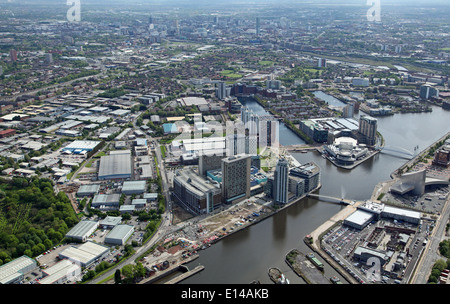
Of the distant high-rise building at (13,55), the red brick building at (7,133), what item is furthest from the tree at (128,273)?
the distant high-rise building at (13,55)

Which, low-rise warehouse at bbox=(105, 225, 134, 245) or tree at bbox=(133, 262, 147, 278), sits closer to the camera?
tree at bbox=(133, 262, 147, 278)

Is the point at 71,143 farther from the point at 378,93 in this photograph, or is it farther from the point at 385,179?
the point at 378,93

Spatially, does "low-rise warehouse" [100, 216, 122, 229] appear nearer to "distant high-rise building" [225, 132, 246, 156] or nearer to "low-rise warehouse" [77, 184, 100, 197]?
"low-rise warehouse" [77, 184, 100, 197]

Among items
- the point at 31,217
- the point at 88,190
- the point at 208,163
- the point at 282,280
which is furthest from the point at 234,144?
the point at 31,217

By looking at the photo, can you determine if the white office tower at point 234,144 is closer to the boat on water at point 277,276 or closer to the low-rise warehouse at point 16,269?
the boat on water at point 277,276

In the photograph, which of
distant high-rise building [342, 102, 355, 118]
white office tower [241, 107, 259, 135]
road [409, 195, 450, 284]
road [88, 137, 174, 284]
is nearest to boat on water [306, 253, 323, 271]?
road [409, 195, 450, 284]

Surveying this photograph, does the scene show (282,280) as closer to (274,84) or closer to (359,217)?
(359,217)
